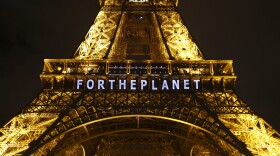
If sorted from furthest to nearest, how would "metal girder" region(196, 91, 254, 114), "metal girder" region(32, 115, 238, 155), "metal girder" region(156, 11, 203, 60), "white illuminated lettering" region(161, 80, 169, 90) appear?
"metal girder" region(156, 11, 203, 60)
"metal girder" region(32, 115, 238, 155)
"white illuminated lettering" region(161, 80, 169, 90)
"metal girder" region(196, 91, 254, 114)

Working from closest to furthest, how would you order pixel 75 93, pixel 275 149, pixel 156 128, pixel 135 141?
pixel 275 149 → pixel 75 93 → pixel 156 128 → pixel 135 141

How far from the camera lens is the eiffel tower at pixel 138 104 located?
17484 millimetres

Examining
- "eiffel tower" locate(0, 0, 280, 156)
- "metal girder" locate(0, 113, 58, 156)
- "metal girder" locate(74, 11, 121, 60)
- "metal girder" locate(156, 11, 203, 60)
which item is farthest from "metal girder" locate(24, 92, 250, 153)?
"metal girder" locate(156, 11, 203, 60)

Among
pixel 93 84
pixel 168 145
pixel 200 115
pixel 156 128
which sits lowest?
pixel 168 145

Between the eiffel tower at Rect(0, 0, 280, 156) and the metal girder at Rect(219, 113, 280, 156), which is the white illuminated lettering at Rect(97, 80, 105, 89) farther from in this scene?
the metal girder at Rect(219, 113, 280, 156)

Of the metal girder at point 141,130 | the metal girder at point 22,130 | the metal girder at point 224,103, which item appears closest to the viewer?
the metal girder at point 22,130

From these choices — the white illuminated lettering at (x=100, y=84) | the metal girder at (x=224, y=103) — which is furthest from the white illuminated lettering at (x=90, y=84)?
the metal girder at (x=224, y=103)

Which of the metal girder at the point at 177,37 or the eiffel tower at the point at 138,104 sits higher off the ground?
the metal girder at the point at 177,37

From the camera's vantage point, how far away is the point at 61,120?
17.7 metres

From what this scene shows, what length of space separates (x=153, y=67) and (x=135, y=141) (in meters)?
7.33

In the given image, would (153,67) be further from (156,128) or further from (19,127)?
(19,127)

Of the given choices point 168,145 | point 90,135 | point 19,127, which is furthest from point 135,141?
point 19,127

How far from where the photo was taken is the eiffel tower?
1748 centimetres

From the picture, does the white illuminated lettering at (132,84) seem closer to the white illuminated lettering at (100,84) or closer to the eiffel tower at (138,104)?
the eiffel tower at (138,104)
